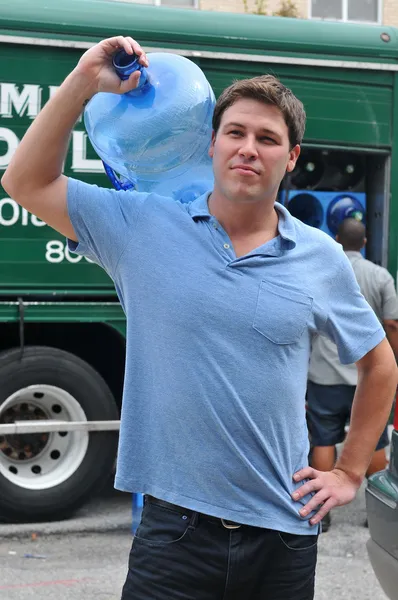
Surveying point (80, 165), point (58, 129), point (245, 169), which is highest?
point (58, 129)

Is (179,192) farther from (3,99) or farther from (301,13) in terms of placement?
(301,13)

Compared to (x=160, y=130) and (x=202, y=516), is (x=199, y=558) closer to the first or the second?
(x=202, y=516)

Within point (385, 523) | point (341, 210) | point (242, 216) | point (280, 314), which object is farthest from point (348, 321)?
point (341, 210)

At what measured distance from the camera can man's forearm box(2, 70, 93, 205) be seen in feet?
8.25

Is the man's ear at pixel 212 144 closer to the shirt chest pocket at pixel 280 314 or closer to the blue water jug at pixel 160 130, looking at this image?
the blue water jug at pixel 160 130

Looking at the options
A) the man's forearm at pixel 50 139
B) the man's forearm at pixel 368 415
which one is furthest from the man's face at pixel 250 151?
the man's forearm at pixel 368 415

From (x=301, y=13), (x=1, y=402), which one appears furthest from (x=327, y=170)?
(x=301, y=13)

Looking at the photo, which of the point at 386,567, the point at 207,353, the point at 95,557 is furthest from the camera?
the point at 95,557

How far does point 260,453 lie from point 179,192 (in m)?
0.84

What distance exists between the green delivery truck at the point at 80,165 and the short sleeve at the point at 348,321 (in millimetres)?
3827

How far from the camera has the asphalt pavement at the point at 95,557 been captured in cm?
527

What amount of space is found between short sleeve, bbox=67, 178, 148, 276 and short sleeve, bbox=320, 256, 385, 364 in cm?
54

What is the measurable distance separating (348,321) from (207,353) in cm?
43

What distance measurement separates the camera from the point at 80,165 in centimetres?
652
